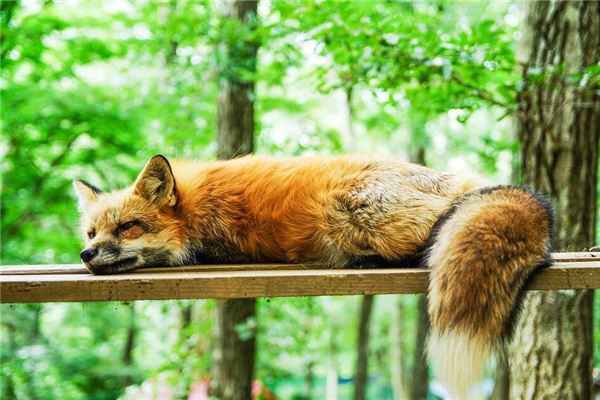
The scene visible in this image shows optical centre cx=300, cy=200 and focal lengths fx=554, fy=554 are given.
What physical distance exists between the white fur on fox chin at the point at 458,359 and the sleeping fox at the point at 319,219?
13 centimetres

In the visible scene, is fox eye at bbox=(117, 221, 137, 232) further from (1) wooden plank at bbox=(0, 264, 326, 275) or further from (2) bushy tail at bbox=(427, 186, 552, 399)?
(2) bushy tail at bbox=(427, 186, 552, 399)

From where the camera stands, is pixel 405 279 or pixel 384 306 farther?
pixel 384 306

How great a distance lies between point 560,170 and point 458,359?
242cm

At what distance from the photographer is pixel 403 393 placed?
54.1 feet

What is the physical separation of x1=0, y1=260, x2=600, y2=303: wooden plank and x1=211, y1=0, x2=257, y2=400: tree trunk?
147 inches

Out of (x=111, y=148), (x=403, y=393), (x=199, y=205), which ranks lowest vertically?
(x=403, y=393)

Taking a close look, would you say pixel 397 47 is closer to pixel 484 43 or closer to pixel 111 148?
pixel 484 43

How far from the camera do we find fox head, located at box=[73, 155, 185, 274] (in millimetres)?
2893

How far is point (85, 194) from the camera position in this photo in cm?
334

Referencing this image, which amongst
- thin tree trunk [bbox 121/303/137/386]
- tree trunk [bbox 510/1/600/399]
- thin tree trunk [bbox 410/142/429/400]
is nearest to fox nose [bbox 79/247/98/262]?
tree trunk [bbox 510/1/600/399]

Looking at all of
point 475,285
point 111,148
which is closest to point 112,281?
point 475,285

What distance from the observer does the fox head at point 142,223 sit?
2893mm

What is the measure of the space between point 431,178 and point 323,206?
619 mm

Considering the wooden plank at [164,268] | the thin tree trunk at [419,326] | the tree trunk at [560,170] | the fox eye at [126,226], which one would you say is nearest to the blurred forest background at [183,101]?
the thin tree trunk at [419,326]
